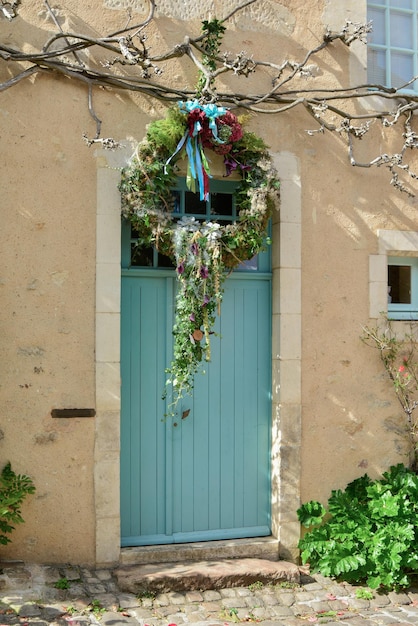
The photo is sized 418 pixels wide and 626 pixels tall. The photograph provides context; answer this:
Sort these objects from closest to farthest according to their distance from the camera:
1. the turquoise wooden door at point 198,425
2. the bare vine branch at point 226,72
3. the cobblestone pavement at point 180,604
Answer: the cobblestone pavement at point 180,604
the bare vine branch at point 226,72
the turquoise wooden door at point 198,425

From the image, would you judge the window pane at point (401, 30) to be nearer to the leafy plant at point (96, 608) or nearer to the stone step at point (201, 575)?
the stone step at point (201, 575)

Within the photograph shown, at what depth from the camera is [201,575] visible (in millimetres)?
4840

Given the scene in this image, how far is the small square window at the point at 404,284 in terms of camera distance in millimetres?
5914

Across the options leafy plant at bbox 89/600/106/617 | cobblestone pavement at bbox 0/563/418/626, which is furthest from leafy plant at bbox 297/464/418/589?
leafy plant at bbox 89/600/106/617

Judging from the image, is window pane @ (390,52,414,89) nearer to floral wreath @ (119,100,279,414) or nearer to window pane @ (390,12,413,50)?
window pane @ (390,12,413,50)

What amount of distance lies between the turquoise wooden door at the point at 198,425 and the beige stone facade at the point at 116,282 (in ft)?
0.61

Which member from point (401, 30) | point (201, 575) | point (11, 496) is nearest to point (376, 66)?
point (401, 30)

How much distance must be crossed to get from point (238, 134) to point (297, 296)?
1.29 meters

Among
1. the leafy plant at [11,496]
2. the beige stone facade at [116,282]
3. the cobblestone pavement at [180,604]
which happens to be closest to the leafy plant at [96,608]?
the cobblestone pavement at [180,604]

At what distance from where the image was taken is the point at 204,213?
548 centimetres

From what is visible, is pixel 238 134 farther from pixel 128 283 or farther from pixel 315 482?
pixel 315 482

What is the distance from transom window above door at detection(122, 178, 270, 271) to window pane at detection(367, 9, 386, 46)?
70.3 inches

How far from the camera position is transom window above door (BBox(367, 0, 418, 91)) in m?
5.94

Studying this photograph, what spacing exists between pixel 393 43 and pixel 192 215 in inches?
92.2
